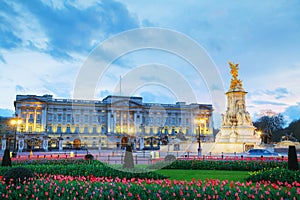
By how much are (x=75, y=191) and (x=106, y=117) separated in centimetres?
7916

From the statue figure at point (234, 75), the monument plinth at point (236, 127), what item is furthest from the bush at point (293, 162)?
the statue figure at point (234, 75)

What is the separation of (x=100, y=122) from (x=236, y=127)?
5842 cm

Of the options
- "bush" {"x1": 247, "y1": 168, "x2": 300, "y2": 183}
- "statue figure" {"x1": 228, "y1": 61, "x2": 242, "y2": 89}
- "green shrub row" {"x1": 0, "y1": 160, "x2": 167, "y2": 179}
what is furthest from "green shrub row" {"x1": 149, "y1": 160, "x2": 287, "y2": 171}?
"statue figure" {"x1": 228, "y1": 61, "x2": 242, "y2": 89}

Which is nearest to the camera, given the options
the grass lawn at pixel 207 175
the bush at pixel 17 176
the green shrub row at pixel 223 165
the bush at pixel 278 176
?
the bush at pixel 17 176

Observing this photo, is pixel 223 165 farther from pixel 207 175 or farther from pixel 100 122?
pixel 100 122

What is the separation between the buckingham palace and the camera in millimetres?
77125

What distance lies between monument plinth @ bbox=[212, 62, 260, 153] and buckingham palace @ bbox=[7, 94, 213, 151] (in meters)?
38.1

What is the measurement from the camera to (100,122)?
8625cm

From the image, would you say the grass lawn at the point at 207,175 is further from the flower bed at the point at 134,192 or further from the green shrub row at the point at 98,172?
the flower bed at the point at 134,192

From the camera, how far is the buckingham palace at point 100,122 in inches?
3036

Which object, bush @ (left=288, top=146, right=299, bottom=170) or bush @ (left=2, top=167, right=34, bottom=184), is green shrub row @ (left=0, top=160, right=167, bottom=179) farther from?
bush @ (left=288, top=146, right=299, bottom=170)

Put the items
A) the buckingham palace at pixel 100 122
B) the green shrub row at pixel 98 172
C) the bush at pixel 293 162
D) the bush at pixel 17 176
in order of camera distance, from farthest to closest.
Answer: the buckingham palace at pixel 100 122 → the bush at pixel 293 162 → the green shrub row at pixel 98 172 → the bush at pixel 17 176

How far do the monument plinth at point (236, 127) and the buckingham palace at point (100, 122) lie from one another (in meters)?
38.1

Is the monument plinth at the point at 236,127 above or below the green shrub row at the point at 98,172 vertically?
above
